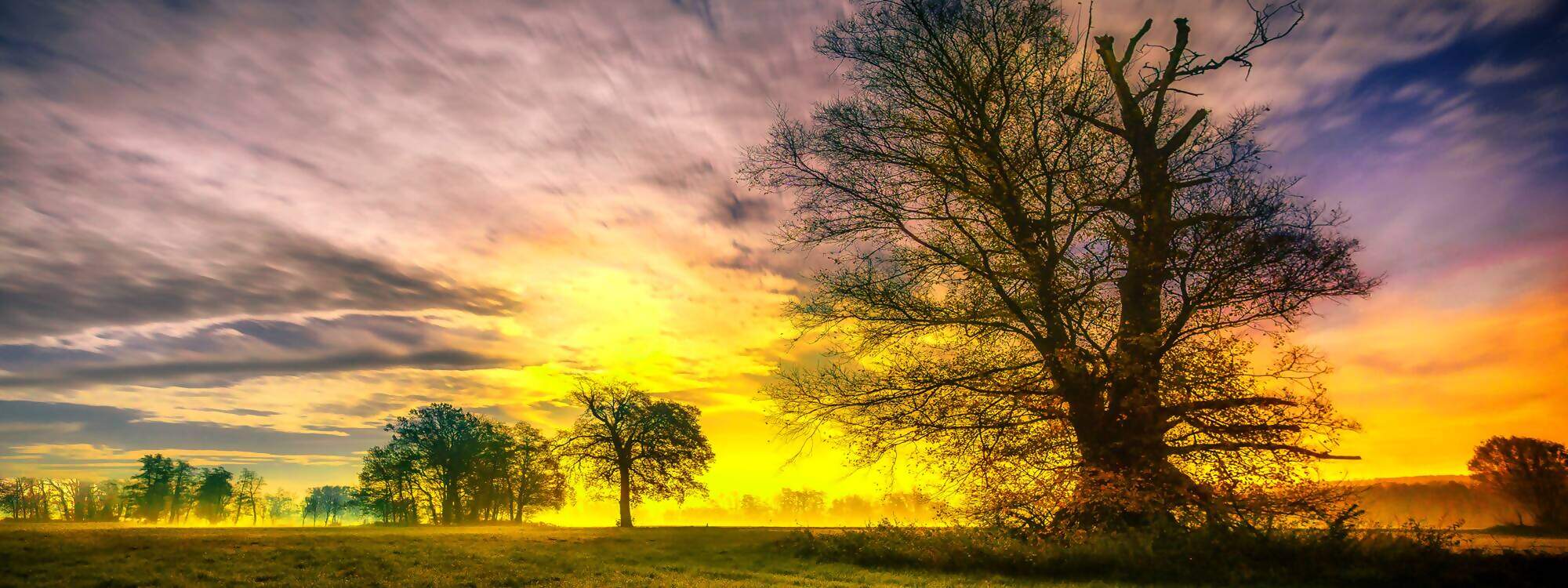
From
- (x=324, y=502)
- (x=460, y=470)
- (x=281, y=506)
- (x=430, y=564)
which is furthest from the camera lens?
(x=281, y=506)

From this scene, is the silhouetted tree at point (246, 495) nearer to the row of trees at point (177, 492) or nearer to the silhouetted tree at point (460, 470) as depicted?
the row of trees at point (177, 492)

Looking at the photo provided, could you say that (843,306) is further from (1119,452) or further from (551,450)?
(551,450)

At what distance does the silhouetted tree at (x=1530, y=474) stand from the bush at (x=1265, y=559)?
2148 centimetres

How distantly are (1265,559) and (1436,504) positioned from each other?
106 ft

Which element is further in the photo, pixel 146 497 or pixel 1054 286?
pixel 146 497

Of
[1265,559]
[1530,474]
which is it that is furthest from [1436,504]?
[1265,559]

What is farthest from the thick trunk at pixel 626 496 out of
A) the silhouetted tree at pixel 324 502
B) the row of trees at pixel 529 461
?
the silhouetted tree at pixel 324 502

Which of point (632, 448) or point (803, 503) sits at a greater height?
point (632, 448)

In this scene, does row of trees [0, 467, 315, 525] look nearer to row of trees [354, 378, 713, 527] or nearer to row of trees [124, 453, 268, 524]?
row of trees [124, 453, 268, 524]

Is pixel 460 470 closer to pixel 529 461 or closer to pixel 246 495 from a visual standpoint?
pixel 529 461

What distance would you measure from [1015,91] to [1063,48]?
5.13 ft

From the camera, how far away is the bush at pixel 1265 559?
10.6m

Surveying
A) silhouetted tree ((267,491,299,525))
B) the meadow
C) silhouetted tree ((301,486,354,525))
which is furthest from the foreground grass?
silhouetted tree ((267,491,299,525))

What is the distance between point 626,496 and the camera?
161 feet
